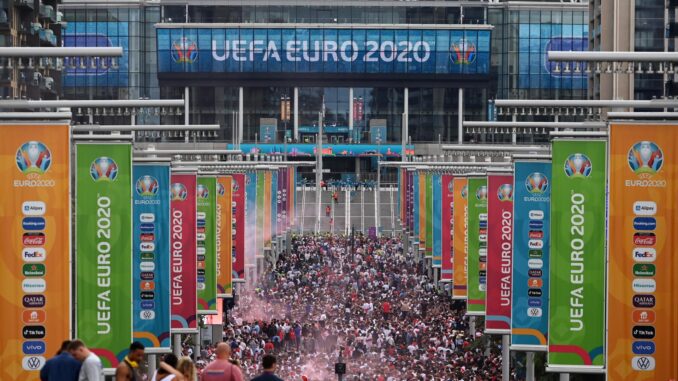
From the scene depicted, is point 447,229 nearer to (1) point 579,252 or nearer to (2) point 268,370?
(1) point 579,252

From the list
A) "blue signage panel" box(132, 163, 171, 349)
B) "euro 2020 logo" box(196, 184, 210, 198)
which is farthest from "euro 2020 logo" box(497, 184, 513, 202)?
"blue signage panel" box(132, 163, 171, 349)

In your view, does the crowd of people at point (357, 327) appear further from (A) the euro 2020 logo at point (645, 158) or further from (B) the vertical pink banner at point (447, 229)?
(A) the euro 2020 logo at point (645, 158)

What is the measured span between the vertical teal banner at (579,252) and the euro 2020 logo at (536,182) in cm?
505

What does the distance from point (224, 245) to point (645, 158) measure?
2110cm

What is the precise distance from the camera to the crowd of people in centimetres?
4559

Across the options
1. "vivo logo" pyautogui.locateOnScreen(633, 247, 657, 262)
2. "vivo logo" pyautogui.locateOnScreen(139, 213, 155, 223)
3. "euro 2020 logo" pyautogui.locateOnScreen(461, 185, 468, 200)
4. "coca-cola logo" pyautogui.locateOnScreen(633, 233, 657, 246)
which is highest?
"euro 2020 logo" pyautogui.locateOnScreen(461, 185, 468, 200)

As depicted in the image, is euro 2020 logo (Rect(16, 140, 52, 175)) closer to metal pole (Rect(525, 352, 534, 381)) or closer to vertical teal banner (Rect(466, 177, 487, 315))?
metal pole (Rect(525, 352, 534, 381))

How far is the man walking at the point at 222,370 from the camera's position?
63.5 feet

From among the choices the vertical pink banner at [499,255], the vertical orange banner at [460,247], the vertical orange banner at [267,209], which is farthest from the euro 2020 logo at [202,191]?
the vertical orange banner at [267,209]

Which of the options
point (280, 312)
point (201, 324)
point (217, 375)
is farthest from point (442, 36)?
point (217, 375)

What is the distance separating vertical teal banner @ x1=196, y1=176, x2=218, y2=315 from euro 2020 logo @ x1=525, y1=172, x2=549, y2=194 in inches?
Result: 377

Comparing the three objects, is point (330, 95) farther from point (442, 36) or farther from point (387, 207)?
point (387, 207)

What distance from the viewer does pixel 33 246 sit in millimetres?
23969

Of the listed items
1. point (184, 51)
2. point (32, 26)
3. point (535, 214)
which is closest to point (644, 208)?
point (535, 214)
